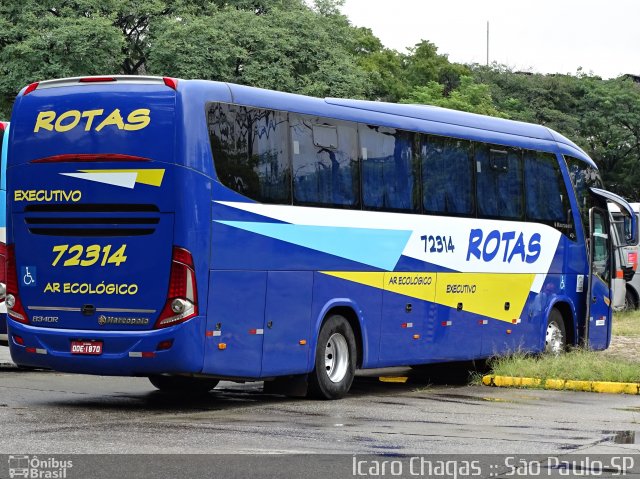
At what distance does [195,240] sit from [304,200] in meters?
1.94

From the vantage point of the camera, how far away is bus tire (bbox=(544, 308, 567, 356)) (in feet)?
65.3

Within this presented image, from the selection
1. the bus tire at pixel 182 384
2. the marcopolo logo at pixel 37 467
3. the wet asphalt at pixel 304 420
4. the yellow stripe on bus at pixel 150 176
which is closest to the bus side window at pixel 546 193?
the wet asphalt at pixel 304 420

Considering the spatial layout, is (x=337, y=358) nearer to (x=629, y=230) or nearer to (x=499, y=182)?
(x=499, y=182)

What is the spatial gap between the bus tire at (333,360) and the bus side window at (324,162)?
4.77ft

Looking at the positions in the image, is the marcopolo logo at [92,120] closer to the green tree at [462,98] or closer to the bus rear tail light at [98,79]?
the bus rear tail light at [98,79]

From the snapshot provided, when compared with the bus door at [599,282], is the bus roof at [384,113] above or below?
above

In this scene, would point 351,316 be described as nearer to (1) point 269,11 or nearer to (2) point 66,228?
(2) point 66,228

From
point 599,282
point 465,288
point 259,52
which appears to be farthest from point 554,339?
point 259,52

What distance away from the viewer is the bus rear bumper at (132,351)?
13047mm

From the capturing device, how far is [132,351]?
13.1 meters

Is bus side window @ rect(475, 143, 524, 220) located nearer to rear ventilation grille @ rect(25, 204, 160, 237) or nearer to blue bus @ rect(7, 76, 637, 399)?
blue bus @ rect(7, 76, 637, 399)

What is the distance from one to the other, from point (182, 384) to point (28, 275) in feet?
A: 8.88

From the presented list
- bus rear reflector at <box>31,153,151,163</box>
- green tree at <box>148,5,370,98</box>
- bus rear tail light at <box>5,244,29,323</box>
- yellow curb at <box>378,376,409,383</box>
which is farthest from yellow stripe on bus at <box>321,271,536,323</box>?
green tree at <box>148,5,370,98</box>

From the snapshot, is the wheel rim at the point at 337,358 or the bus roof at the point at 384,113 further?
the wheel rim at the point at 337,358
